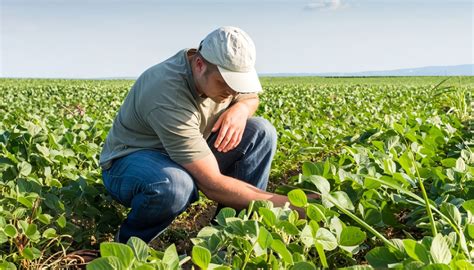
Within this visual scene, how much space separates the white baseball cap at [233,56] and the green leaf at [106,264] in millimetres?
1159

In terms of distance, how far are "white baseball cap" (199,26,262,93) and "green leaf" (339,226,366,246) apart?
865mm

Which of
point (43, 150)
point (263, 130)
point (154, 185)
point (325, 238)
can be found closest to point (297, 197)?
point (325, 238)

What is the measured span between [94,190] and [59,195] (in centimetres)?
18

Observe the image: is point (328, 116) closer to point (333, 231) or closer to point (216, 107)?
point (216, 107)

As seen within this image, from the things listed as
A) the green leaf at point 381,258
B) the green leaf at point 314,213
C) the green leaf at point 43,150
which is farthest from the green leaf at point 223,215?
the green leaf at point 43,150

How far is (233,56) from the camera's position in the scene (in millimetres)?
2449

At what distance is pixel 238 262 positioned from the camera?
161 cm

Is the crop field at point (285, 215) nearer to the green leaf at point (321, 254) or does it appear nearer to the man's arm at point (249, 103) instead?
the green leaf at point (321, 254)

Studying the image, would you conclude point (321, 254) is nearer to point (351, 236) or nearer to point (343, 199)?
point (351, 236)

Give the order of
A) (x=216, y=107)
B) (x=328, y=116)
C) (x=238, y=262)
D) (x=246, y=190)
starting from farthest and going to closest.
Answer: (x=328, y=116) → (x=216, y=107) → (x=246, y=190) → (x=238, y=262)

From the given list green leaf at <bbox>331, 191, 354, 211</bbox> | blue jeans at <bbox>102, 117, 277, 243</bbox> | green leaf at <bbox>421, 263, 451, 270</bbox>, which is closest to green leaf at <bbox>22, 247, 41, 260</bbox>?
blue jeans at <bbox>102, 117, 277, 243</bbox>

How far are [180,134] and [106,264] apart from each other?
1.21m

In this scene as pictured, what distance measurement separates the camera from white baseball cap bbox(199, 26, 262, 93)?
2443mm

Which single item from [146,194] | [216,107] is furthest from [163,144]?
[216,107]
